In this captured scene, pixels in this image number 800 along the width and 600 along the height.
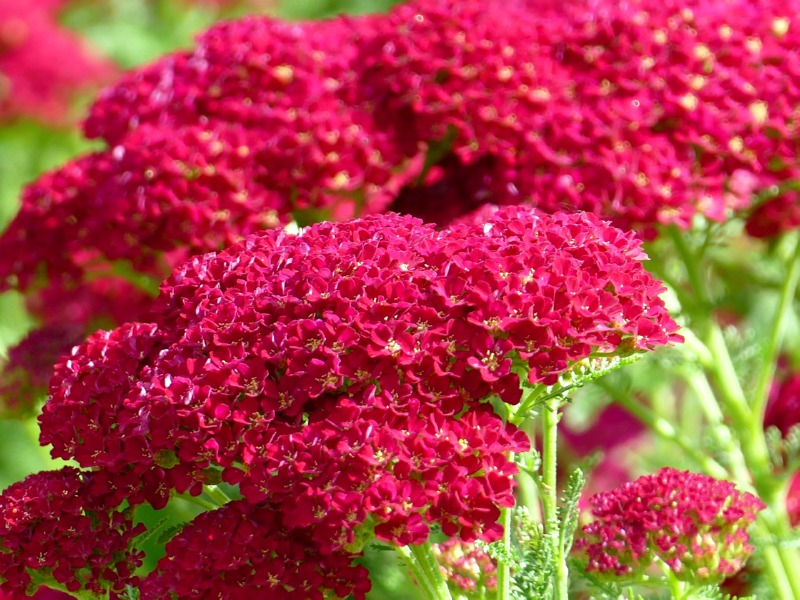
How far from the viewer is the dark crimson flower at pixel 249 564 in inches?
67.6

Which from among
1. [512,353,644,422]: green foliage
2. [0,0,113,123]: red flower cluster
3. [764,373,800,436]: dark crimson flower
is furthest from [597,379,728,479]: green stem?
[0,0,113,123]: red flower cluster

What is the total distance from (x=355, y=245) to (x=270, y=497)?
0.41 m

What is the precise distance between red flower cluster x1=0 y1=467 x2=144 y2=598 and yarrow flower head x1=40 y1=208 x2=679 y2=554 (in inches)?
2.2

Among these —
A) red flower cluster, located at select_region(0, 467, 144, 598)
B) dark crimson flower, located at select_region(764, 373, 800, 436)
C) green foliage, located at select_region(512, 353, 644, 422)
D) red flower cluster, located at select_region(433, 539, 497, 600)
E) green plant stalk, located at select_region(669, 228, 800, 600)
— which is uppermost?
green foliage, located at select_region(512, 353, 644, 422)

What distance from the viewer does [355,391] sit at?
173cm

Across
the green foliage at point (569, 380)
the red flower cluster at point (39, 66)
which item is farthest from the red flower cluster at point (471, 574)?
the red flower cluster at point (39, 66)

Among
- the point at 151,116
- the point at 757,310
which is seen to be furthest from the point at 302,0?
the point at 151,116

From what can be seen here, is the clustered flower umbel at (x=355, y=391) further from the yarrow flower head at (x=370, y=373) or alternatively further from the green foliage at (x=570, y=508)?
the green foliage at (x=570, y=508)

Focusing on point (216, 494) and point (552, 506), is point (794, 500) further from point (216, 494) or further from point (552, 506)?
point (216, 494)

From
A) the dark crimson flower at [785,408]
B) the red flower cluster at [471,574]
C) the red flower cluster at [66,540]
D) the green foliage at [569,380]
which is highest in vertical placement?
the green foliage at [569,380]

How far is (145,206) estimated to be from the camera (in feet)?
8.34

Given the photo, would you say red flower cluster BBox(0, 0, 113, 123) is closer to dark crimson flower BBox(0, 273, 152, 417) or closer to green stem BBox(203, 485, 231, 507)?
dark crimson flower BBox(0, 273, 152, 417)

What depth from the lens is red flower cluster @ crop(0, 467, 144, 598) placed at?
1.85 m

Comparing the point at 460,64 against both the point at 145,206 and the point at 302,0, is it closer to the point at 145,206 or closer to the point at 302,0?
the point at 145,206
